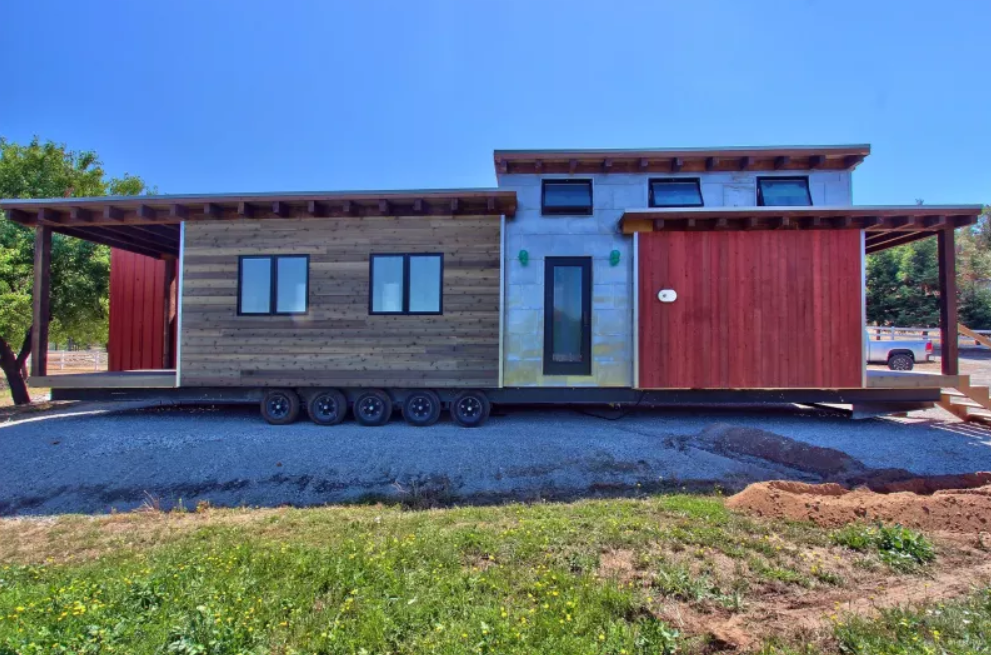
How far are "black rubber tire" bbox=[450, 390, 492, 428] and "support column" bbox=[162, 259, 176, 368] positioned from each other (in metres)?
7.65

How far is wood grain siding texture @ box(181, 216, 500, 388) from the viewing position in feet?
26.6

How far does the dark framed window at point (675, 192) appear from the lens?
8.94 meters

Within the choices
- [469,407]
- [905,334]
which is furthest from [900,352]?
[469,407]

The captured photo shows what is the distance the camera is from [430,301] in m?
8.24

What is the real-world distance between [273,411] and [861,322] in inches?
386

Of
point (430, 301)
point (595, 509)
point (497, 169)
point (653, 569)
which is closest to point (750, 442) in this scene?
point (595, 509)

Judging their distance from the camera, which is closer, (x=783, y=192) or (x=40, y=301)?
(x=40, y=301)

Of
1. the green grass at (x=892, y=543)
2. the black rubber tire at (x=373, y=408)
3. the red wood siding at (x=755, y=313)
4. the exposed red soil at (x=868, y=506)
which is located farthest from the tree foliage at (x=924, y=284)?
the black rubber tire at (x=373, y=408)

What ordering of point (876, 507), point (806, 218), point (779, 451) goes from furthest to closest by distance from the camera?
point (806, 218), point (779, 451), point (876, 507)

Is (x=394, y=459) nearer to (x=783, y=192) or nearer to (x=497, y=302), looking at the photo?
(x=497, y=302)

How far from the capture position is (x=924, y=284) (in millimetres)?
25359

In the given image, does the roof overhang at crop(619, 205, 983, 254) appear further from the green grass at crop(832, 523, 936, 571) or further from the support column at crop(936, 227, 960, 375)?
the green grass at crop(832, 523, 936, 571)

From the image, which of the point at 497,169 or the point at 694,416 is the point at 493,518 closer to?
the point at 694,416

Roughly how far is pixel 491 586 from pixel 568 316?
18.9 feet
